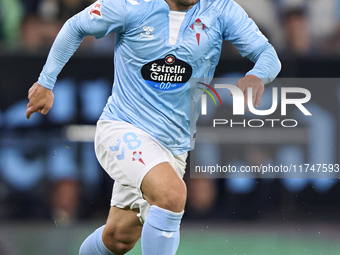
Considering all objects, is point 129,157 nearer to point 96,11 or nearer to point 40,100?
point 40,100

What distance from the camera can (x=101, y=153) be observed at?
3260 millimetres

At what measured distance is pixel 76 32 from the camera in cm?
330

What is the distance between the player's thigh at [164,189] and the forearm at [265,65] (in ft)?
2.37

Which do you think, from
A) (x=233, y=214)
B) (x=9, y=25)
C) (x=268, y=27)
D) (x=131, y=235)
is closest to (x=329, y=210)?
(x=233, y=214)

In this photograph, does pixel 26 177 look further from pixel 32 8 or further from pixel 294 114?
pixel 294 114

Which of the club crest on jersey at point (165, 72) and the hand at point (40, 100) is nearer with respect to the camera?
the club crest on jersey at point (165, 72)

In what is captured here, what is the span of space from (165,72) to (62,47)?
606mm

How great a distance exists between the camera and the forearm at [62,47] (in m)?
3.30

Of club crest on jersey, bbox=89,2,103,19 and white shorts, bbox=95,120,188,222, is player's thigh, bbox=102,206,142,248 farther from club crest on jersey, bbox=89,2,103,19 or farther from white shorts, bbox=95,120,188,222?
club crest on jersey, bbox=89,2,103,19

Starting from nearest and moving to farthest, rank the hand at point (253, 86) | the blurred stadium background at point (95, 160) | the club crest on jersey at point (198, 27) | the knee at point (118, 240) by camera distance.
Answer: the hand at point (253, 86)
the club crest on jersey at point (198, 27)
the knee at point (118, 240)
the blurred stadium background at point (95, 160)

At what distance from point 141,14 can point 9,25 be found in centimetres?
266

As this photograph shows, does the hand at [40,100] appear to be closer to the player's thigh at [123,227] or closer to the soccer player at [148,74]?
the soccer player at [148,74]

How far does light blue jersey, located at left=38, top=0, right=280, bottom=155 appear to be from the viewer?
3199 millimetres

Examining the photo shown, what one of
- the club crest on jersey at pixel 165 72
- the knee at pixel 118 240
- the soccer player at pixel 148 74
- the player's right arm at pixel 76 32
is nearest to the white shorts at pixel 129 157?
the soccer player at pixel 148 74
